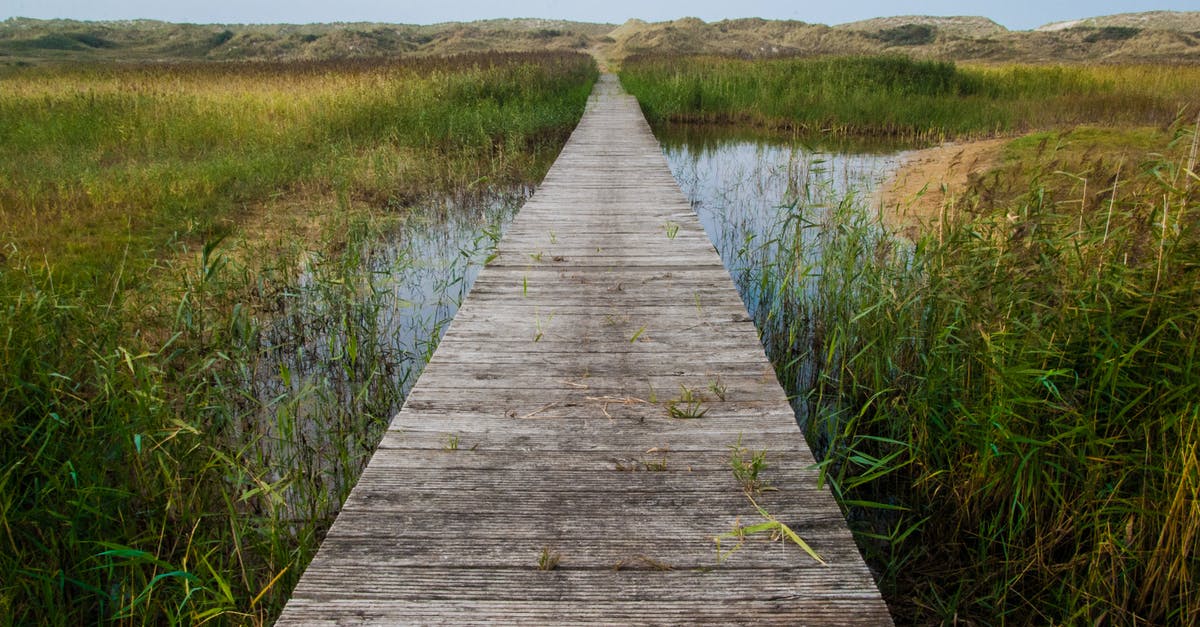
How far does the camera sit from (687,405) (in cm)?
252

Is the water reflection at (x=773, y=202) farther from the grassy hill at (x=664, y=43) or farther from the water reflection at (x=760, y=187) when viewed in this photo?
the grassy hill at (x=664, y=43)

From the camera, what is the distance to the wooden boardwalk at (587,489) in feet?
5.14

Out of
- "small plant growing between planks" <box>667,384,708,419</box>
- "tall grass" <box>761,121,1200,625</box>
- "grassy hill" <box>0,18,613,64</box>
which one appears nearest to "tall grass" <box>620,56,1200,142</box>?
"tall grass" <box>761,121,1200,625</box>

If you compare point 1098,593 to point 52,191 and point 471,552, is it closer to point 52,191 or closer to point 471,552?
point 471,552

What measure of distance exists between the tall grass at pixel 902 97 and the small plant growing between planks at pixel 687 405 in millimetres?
11314

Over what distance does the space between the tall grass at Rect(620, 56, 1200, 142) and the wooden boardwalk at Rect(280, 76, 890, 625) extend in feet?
35.8

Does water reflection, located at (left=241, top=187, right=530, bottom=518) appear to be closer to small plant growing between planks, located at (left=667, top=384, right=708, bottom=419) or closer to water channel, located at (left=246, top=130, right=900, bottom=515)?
water channel, located at (left=246, top=130, right=900, bottom=515)

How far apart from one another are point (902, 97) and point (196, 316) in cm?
1411

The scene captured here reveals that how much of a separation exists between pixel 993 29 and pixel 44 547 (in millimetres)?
105700

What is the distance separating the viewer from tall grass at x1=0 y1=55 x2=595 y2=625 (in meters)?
2.15

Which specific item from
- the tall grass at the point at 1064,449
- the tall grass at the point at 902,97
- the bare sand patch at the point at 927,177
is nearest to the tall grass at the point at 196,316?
the tall grass at the point at 1064,449

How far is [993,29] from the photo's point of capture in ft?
287

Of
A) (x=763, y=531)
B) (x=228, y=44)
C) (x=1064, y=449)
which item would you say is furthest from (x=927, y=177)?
(x=228, y=44)

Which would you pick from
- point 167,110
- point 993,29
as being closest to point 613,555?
point 167,110
